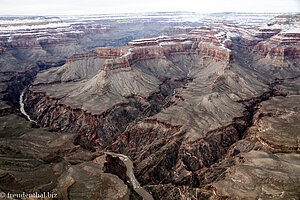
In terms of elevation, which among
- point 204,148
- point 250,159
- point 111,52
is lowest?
point 204,148

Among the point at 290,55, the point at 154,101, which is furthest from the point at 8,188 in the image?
the point at 290,55

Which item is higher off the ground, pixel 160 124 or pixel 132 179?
pixel 160 124

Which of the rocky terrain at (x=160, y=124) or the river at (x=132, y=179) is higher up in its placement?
the rocky terrain at (x=160, y=124)

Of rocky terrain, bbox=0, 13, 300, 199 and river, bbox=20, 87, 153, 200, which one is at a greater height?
rocky terrain, bbox=0, 13, 300, 199

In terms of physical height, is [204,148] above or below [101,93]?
below

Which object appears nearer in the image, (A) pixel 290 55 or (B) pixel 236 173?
(B) pixel 236 173

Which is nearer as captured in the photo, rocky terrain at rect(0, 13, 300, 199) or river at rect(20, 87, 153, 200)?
rocky terrain at rect(0, 13, 300, 199)

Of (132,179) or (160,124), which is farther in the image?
(160,124)

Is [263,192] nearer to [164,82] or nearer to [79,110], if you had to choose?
[79,110]
